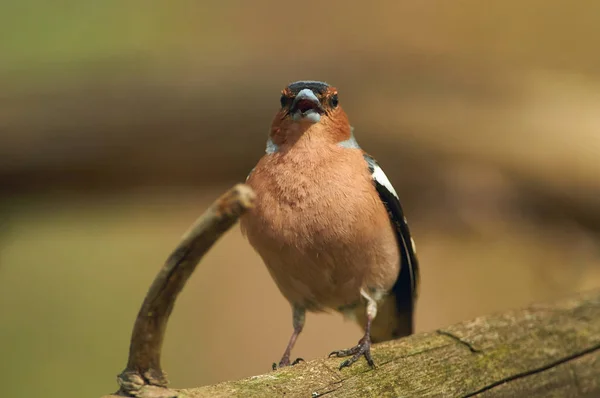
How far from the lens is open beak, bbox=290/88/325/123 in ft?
9.28

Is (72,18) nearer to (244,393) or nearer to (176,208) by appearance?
(176,208)

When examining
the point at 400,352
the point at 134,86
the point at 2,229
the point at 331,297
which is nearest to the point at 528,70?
the point at 134,86

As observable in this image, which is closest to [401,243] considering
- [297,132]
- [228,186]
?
[297,132]

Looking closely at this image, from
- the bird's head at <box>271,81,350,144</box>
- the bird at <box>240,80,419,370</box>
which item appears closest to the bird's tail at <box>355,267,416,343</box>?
the bird at <box>240,80,419,370</box>

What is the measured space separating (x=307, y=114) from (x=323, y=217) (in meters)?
0.45

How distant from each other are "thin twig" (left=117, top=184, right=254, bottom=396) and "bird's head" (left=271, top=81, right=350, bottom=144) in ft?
4.38

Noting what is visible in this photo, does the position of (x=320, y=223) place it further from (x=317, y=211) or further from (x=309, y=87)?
(x=309, y=87)

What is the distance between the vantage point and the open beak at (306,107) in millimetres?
2828

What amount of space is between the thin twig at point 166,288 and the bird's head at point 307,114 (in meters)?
1.34

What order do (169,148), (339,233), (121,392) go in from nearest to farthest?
(121,392) → (339,233) → (169,148)

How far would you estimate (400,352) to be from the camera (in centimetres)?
255

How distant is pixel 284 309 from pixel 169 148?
1.77 m

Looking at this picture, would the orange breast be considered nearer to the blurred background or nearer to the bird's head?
the bird's head

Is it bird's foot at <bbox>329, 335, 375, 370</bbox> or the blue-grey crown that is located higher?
the blue-grey crown
